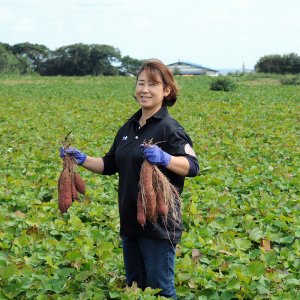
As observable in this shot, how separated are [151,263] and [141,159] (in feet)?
2.09

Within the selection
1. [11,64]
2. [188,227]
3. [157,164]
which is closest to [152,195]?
[157,164]

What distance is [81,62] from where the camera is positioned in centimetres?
7281

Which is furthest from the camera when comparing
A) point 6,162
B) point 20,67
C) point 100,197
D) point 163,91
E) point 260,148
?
point 20,67

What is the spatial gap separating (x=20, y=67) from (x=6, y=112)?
5130 cm

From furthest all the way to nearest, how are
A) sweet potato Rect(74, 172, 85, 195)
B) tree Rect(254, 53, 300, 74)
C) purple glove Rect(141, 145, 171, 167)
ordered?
tree Rect(254, 53, 300, 74)
sweet potato Rect(74, 172, 85, 195)
purple glove Rect(141, 145, 171, 167)

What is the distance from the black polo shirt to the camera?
295cm

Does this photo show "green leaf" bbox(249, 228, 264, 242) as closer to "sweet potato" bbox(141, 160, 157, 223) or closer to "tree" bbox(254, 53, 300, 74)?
"sweet potato" bbox(141, 160, 157, 223)

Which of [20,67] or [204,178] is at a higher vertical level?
[20,67]

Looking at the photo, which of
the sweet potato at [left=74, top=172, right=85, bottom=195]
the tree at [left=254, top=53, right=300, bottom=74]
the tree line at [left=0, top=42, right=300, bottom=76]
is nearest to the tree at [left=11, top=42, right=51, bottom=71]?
the tree line at [left=0, top=42, right=300, bottom=76]

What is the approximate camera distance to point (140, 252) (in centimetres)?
322

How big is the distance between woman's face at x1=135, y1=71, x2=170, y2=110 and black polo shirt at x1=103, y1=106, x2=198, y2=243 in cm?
7

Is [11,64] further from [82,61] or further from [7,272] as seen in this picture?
[7,272]

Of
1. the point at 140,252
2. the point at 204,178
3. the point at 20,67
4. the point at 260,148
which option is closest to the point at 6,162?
the point at 204,178

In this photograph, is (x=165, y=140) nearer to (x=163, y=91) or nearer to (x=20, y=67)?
(x=163, y=91)
